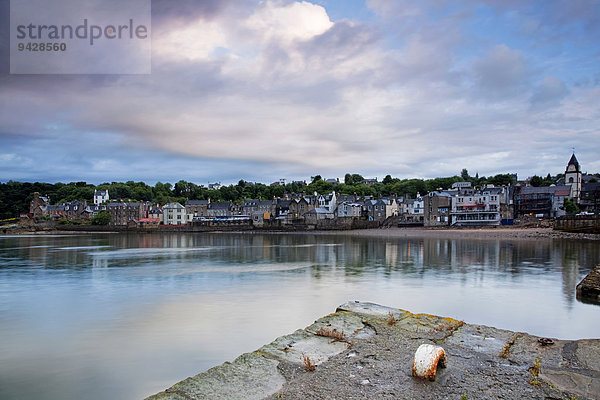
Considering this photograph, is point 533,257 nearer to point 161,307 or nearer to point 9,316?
point 161,307

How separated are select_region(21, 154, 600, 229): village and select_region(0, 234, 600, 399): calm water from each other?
52.3 metres

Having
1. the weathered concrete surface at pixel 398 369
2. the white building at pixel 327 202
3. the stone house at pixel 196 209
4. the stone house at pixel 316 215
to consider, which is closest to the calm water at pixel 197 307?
the weathered concrete surface at pixel 398 369

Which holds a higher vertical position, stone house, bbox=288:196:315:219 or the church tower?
the church tower

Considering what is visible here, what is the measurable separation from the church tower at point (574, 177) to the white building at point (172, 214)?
9415 centimetres

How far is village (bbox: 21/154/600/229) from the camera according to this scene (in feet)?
253

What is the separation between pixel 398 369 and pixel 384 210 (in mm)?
83258

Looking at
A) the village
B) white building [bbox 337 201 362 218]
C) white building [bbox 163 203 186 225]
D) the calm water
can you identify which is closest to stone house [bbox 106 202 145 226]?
the village

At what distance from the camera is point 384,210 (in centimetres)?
8806

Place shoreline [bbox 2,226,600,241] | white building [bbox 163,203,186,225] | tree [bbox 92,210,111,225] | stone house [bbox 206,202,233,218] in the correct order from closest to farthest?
shoreline [bbox 2,226,600,241], tree [bbox 92,210,111,225], stone house [bbox 206,202,233,218], white building [bbox 163,203,186,225]

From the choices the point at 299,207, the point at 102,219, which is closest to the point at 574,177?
the point at 299,207

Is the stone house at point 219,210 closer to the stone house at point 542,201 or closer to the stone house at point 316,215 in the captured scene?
the stone house at point 316,215

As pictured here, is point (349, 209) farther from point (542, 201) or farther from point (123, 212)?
point (123, 212)

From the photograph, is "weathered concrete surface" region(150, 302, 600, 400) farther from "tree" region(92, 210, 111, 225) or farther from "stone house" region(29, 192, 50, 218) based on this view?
"stone house" region(29, 192, 50, 218)

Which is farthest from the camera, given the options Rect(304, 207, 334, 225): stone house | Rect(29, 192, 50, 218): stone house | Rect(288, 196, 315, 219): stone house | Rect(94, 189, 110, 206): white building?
Rect(94, 189, 110, 206): white building
